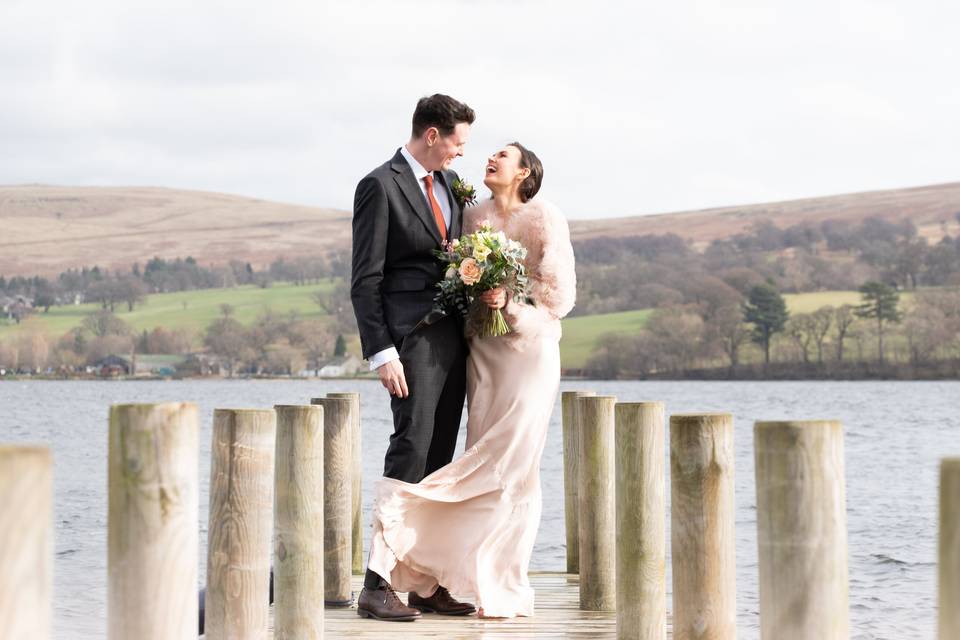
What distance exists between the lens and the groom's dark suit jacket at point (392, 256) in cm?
680

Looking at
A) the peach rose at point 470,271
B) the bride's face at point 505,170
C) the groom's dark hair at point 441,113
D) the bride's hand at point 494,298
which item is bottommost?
the bride's hand at point 494,298

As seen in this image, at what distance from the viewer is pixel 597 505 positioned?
7566 millimetres

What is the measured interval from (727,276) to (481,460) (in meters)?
99.0

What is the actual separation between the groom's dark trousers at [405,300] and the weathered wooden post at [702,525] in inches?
69.8

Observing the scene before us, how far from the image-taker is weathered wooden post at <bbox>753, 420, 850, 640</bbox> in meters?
4.43

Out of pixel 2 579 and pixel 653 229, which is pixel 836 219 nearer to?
pixel 653 229

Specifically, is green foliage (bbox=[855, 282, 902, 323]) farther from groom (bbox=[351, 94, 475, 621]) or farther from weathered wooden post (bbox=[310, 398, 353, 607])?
groom (bbox=[351, 94, 475, 621])

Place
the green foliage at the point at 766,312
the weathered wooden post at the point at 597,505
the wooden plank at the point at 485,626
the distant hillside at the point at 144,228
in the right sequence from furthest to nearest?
the distant hillside at the point at 144,228 → the green foliage at the point at 766,312 → the weathered wooden post at the point at 597,505 → the wooden plank at the point at 485,626

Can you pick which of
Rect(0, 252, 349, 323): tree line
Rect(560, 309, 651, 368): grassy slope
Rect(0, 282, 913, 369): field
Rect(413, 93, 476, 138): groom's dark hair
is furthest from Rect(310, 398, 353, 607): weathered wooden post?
Rect(0, 252, 349, 323): tree line

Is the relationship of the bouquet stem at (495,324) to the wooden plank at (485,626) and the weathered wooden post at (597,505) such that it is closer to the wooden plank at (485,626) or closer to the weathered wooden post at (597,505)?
the weathered wooden post at (597,505)

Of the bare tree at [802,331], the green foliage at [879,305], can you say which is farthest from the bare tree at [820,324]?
the green foliage at [879,305]

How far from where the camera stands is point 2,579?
11.1 feet

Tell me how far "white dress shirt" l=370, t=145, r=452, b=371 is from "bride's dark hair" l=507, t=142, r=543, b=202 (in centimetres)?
42

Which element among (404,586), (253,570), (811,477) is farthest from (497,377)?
(811,477)
